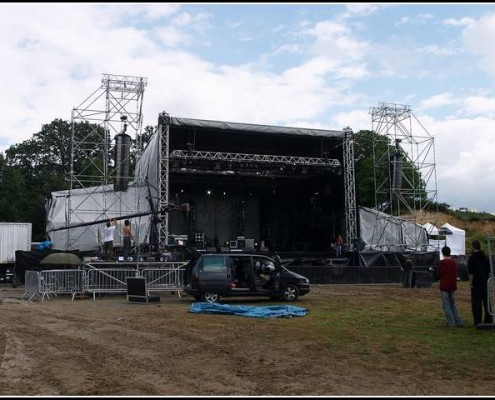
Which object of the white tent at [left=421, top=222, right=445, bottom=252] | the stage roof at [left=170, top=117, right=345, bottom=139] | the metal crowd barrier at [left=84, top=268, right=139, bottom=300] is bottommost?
the metal crowd barrier at [left=84, top=268, right=139, bottom=300]

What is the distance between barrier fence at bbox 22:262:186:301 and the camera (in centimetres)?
1683

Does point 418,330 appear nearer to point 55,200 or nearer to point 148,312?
point 148,312

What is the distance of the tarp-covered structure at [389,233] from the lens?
29.9 m

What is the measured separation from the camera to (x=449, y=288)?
1055 cm

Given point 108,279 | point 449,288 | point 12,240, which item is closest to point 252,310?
point 449,288

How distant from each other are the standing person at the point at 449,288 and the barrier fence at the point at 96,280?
29.7ft

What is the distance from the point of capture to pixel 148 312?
43.8ft

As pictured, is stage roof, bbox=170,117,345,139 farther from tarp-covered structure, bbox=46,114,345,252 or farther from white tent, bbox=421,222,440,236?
white tent, bbox=421,222,440,236

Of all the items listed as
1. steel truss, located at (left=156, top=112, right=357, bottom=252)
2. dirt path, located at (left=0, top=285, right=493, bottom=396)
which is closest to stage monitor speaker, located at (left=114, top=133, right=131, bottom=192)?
steel truss, located at (left=156, top=112, right=357, bottom=252)

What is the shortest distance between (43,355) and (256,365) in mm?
3203

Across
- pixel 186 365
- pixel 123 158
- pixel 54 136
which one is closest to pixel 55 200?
pixel 123 158

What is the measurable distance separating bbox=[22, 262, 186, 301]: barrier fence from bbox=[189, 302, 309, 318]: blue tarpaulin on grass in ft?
12.2

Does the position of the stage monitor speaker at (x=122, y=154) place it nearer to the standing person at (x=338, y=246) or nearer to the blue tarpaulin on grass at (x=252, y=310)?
the standing person at (x=338, y=246)

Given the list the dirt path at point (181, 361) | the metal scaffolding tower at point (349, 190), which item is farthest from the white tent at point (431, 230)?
the dirt path at point (181, 361)
